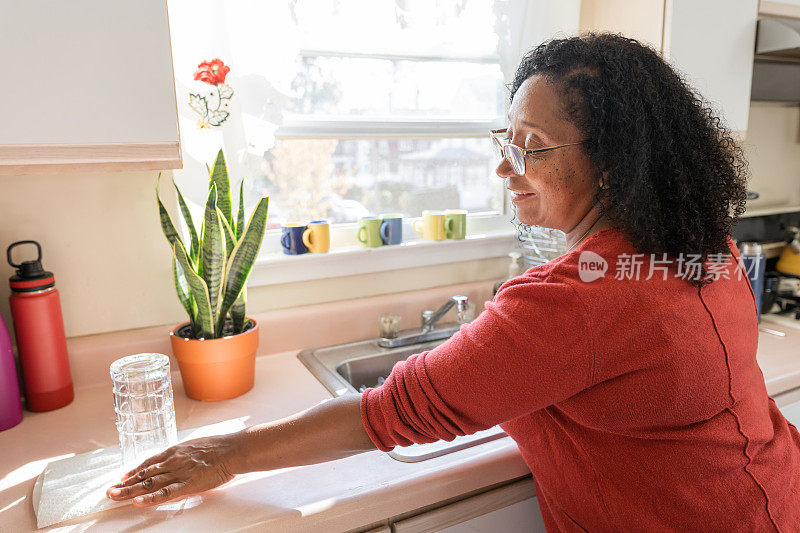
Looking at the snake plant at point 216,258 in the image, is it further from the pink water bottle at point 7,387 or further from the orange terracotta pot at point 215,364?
the pink water bottle at point 7,387

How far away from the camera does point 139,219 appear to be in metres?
1.33

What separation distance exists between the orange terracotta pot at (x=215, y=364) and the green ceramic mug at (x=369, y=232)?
46 centimetres

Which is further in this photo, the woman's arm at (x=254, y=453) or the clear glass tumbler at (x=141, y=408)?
the clear glass tumbler at (x=141, y=408)

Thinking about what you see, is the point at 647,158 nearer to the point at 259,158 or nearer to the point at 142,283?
the point at 259,158

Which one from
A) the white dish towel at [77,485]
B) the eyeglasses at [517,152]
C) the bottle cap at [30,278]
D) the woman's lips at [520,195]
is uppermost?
the eyeglasses at [517,152]

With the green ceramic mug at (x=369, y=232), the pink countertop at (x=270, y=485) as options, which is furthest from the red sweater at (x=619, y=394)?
the green ceramic mug at (x=369, y=232)

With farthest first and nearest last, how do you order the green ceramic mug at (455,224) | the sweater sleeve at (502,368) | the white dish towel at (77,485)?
the green ceramic mug at (455,224) < the white dish towel at (77,485) < the sweater sleeve at (502,368)

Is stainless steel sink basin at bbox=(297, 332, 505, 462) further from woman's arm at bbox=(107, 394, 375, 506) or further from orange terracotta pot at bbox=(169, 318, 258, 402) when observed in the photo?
woman's arm at bbox=(107, 394, 375, 506)

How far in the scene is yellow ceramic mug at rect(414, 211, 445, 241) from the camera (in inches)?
64.9

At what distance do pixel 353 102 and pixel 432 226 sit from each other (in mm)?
409

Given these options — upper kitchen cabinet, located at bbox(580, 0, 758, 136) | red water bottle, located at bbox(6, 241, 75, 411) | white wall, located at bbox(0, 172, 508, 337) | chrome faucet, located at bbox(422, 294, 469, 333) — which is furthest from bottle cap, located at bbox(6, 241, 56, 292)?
upper kitchen cabinet, located at bbox(580, 0, 758, 136)

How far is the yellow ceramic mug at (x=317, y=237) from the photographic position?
4.86ft

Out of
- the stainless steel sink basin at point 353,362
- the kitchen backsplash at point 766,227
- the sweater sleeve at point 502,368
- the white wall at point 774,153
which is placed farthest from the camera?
the white wall at point 774,153

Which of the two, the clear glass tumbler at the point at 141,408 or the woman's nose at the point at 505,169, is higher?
the woman's nose at the point at 505,169
